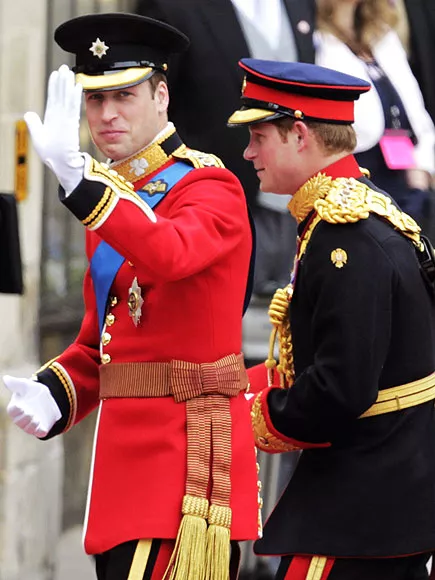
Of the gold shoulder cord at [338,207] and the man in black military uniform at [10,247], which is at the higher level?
the gold shoulder cord at [338,207]

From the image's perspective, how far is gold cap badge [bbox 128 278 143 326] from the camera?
12.2 ft

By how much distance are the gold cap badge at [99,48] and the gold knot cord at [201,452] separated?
78cm

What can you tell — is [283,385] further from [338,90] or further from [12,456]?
[12,456]

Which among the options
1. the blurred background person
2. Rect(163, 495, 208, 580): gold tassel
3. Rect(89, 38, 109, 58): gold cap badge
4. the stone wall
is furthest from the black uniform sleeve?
the stone wall

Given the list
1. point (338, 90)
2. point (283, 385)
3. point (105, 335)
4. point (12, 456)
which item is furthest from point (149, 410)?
point (12, 456)

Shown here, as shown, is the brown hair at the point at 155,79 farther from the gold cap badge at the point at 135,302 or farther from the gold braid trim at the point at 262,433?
the gold braid trim at the point at 262,433

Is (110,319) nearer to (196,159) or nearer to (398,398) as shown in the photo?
(196,159)

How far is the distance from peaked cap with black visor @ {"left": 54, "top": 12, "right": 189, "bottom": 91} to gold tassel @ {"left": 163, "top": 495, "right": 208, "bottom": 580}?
3.52ft

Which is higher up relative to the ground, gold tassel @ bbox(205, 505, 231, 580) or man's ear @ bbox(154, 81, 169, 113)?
man's ear @ bbox(154, 81, 169, 113)

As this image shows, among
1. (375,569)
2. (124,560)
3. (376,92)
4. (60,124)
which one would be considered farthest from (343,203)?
(376,92)

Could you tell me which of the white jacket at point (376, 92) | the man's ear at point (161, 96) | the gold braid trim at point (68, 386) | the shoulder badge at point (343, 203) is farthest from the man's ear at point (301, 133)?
the white jacket at point (376, 92)

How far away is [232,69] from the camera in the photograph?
607cm

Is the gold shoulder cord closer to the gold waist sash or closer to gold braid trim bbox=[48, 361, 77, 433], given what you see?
the gold waist sash

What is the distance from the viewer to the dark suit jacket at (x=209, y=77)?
5.92m
